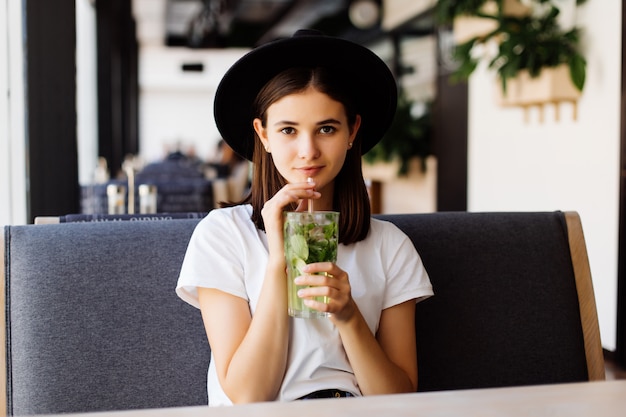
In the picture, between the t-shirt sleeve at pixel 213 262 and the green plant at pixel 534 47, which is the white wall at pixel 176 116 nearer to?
the green plant at pixel 534 47

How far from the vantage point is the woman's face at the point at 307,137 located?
1400mm

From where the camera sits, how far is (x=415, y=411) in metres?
0.81

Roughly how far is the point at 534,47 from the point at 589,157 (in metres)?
0.70

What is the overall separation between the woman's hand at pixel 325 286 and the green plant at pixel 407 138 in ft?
19.5

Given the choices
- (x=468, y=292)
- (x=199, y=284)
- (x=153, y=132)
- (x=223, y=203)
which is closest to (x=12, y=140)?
(x=223, y=203)

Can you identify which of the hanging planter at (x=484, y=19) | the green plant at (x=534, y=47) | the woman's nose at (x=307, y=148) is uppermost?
the hanging planter at (x=484, y=19)

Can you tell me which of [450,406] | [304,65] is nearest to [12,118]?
[304,65]

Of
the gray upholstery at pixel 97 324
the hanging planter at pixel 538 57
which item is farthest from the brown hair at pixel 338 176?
the hanging planter at pixel 538 57

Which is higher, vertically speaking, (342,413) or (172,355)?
(342,413)

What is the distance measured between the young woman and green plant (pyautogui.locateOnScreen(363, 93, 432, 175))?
5.54 metres

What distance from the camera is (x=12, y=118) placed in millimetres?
2674

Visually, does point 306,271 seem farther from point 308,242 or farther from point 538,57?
point 538,57

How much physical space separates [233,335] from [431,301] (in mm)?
539

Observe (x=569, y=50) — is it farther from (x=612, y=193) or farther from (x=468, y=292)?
(x=468, y=292)
